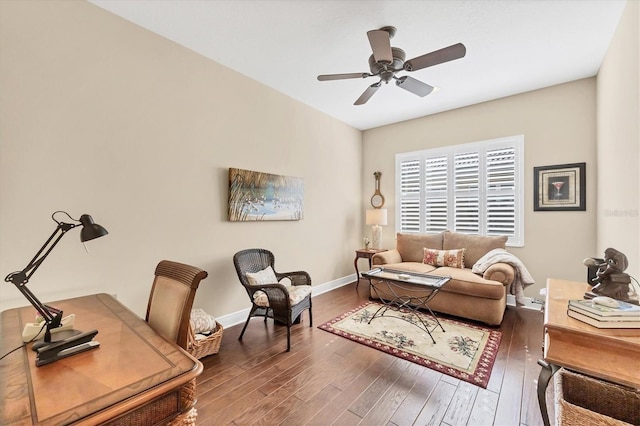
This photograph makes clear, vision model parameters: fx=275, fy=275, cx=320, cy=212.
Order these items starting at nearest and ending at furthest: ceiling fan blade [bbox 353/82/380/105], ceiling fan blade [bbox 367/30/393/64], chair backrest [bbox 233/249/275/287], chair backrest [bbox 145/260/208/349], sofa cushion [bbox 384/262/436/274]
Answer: chair backrest [bbox 145/260/208/349], ceiling fan blade [bbox 367/30/393/64], ceiling fan blade [bbox 353/82/380/105], chair backrest [bbox 233/249/275/287], sofa cushion [bbox 384/262/436/274]

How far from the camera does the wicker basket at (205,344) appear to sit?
7.57ft

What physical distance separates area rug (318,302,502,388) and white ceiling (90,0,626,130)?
2952 mm

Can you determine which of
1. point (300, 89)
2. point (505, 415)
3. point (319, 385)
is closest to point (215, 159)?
point (300, 89)

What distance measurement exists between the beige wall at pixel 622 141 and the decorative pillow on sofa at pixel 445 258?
4.83 ft

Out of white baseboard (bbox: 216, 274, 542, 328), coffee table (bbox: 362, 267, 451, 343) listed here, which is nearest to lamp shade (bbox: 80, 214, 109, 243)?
white baseboard (bbox: 216, 274, 542, 328)

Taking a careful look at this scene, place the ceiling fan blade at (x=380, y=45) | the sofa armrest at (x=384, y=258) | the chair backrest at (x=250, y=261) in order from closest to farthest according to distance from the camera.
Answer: the ceiling fan blade at (x=380, y=45) → the chair backrest at (x=250, y=261) → the sofa armrest at (x=384, y=258)

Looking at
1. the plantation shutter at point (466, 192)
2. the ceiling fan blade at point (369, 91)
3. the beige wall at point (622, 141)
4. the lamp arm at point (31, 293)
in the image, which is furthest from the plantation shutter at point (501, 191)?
the lamp arm at point (31, 293)

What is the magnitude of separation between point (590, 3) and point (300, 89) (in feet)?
9.39

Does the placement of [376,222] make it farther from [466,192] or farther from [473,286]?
[473,286]

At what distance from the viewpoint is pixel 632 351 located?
1201 mm

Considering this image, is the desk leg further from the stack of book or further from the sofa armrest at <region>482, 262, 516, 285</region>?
the sofa armrest at <region>482, 262, 516, 285</region>

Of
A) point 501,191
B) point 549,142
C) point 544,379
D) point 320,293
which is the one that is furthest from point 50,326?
point 549,142

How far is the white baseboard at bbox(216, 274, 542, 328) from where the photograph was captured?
3165mm

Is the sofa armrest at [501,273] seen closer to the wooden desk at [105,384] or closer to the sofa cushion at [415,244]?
the sofa cushion at [415,244]
